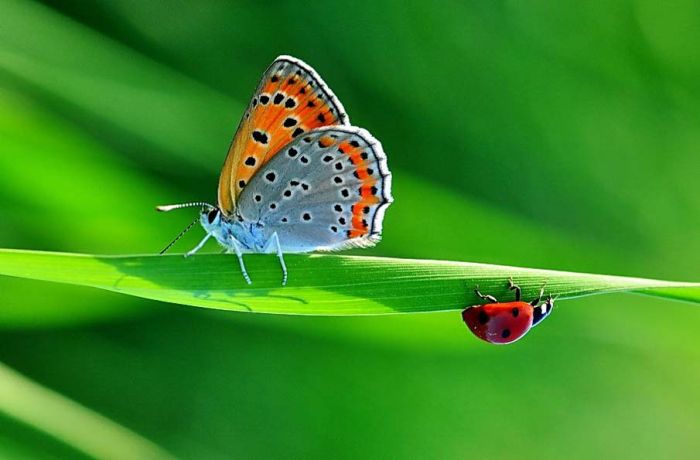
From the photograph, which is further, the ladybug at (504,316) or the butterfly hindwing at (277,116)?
the butterfly hindwing at (277,116)

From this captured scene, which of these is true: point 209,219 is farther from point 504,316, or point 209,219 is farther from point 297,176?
point 504,316

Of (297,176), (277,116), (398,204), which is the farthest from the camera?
(398,204)

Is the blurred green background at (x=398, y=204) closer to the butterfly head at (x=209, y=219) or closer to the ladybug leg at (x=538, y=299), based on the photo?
the butterfly head at (x=209, y=219)

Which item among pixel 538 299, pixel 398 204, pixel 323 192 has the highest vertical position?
pixel 398 204

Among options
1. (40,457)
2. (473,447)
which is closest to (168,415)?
(40,457)

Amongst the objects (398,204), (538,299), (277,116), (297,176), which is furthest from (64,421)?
(398,204)

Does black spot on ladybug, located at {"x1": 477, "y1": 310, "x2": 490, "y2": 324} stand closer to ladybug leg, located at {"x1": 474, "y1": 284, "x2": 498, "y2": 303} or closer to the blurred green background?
ladybug leg, located at {"x1": 474, "y1": 284, "x2": 498, "y2": 303}

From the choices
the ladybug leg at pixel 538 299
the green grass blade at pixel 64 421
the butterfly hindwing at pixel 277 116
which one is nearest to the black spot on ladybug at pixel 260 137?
the butterfly hindwing at pixel 277 116
